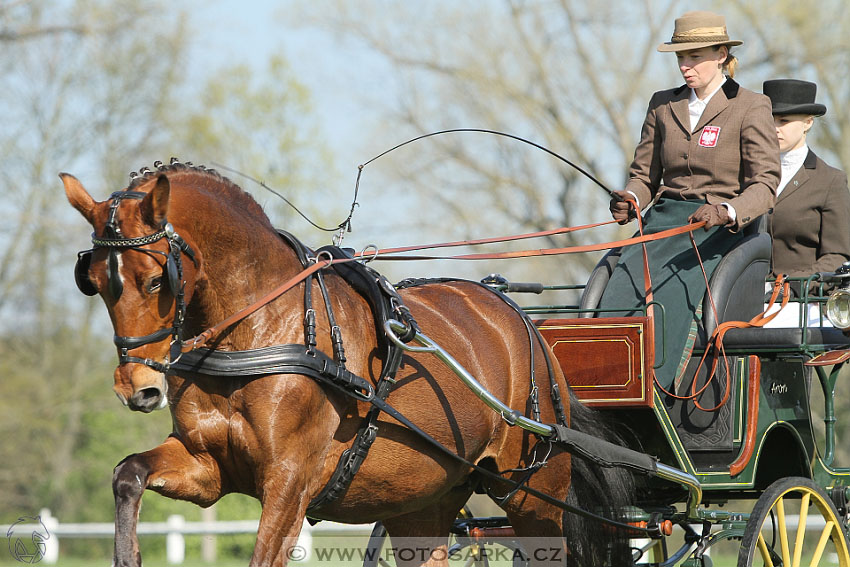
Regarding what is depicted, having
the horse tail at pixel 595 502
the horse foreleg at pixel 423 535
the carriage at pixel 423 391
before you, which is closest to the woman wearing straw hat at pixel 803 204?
the carriage at pixel 423 391

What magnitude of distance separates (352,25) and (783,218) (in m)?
12.6

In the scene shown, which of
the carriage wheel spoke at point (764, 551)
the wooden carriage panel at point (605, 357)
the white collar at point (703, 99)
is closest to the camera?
the wooden carriage panel at point (605, 357)

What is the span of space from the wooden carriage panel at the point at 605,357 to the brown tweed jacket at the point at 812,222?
1.69m

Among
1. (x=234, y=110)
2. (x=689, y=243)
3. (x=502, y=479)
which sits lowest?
(x=502, y=479)

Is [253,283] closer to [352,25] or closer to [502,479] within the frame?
[502,479]

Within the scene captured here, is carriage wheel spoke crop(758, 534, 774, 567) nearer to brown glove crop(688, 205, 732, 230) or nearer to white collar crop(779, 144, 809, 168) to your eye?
brown glove crop(688, 205, 732, 230)

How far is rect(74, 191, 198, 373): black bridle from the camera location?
11.6ft

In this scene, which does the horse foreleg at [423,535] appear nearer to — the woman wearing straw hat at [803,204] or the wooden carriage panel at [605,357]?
the wooden carriage panel at [605,357]

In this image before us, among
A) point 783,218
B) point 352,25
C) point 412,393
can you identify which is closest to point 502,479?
point 412,393

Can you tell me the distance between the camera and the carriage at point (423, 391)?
3.64m

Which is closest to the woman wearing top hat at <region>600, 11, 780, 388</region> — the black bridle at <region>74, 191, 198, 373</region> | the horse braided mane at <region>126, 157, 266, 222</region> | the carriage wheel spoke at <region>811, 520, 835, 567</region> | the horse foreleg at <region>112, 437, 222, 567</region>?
the carriage wheel spoke at <region>811, 520, 835, 567</region>

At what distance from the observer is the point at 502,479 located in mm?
4586

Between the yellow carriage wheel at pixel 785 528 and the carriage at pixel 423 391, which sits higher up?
the carriage at pixel 423 391

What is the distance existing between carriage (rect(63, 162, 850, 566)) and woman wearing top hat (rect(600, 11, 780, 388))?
0.12m
